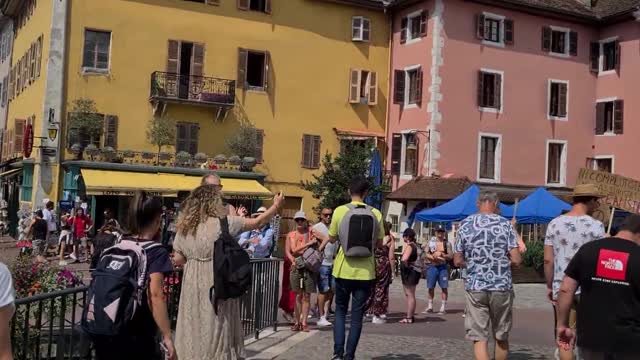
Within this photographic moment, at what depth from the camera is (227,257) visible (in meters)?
5.95

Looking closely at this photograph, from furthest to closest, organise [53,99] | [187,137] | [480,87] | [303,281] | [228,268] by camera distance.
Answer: [480,87] → [187,137] → [53,99] → [303,281] → [228,268]

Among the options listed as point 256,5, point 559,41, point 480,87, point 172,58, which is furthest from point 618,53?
point 172,58

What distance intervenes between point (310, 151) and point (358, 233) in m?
26.0

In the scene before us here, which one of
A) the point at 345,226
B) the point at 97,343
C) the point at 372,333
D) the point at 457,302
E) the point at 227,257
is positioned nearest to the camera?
the point at 97,343

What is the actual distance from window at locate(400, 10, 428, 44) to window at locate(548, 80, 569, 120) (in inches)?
253

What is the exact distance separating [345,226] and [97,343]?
13.1 ft

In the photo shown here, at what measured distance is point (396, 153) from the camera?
34688 millimetres

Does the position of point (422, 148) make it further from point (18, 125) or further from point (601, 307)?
point (601, 307)

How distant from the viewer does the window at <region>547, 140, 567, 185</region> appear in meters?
35.2

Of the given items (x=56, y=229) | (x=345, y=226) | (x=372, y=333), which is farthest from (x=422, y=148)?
(x=345, y=226)

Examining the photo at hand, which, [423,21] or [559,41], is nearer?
[423,21]

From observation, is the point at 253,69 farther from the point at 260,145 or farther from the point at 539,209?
the point at 539,209

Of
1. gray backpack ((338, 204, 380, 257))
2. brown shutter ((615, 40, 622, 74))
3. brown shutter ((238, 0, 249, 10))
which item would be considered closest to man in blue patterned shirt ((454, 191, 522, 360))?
gray backpack ((338, 204, 380, 257))

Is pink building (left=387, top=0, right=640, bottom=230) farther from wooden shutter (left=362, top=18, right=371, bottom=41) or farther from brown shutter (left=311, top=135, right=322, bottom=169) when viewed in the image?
brown shutter (left=311, top=135, right=322, bottom=169)
